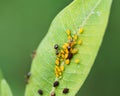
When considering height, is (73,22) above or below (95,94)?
above

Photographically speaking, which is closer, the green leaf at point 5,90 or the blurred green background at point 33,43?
the green leaf at point 5,90

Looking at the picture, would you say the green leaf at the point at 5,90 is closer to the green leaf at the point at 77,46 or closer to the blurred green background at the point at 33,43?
the green leaf at the point at 77,46

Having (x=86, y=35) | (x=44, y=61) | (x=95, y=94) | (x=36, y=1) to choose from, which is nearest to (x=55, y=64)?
(x=44, y=61)

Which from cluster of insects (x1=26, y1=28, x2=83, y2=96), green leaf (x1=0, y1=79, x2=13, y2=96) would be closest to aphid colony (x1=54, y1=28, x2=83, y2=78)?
cluster of insects (x1=26, y1=28, x2=83, y2=96)

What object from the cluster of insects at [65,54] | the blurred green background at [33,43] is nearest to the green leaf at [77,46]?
the cluster of insects at [65,54]

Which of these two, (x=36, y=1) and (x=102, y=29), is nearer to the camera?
(x=102, y=29)

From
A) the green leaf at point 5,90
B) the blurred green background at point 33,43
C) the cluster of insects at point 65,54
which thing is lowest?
the blurred green background at point 33,43

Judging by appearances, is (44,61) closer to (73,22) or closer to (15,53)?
(73,22)
